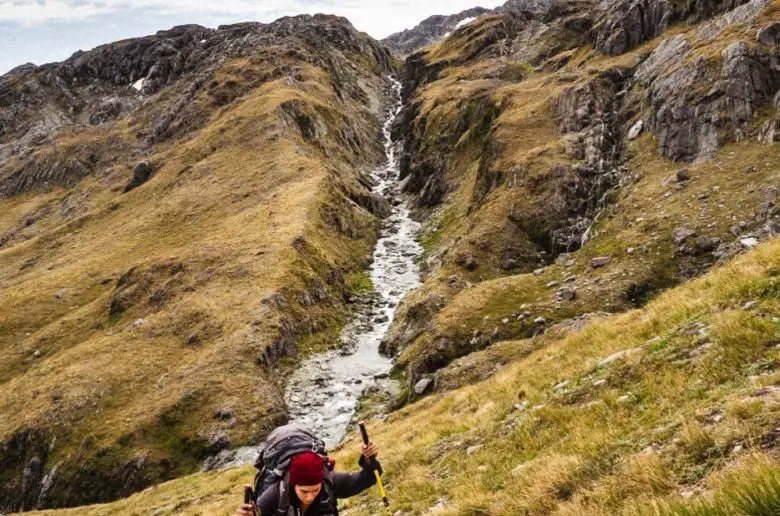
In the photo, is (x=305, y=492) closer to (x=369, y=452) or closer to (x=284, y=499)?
(x=284, y=499)

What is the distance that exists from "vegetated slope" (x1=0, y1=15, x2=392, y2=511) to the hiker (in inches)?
1245

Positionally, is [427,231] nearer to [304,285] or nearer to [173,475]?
[304,285]

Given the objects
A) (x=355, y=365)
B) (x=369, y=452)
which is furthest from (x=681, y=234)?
(x=369, y=452)

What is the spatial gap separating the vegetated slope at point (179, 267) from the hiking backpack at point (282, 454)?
102ft

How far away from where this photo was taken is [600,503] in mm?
6352

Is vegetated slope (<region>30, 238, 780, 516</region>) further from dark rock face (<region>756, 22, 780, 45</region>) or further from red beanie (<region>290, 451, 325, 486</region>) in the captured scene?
dark rock face (<region>756, 22, 780, 45</region>)

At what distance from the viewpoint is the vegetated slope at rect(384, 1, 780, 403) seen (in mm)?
34188

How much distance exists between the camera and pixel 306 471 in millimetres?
7004

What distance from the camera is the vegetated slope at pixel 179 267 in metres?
38.8

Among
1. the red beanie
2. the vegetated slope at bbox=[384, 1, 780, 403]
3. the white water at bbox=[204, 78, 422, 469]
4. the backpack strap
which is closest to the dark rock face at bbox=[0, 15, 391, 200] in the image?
the white water at bbox=[204, 78, 422, 469]

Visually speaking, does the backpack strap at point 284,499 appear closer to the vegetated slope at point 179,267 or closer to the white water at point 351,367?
the white water at point 351,367

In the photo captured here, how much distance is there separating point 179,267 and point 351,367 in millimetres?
26370

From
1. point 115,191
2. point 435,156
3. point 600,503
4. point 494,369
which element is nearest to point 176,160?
point 115,191

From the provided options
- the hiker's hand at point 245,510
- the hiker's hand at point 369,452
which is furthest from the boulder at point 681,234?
the hiker's hand at point 245,510
